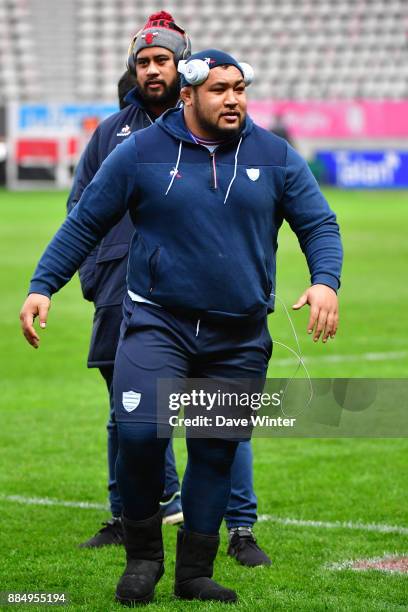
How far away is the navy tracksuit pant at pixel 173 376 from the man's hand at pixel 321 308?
26cm

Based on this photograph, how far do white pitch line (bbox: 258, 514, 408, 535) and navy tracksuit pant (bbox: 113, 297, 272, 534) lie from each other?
138 centimetres

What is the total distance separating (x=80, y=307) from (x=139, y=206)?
10.7 m

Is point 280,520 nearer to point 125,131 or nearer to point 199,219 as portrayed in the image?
point 125,131

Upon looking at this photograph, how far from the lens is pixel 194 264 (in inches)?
177

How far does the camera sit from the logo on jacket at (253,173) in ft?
14.9

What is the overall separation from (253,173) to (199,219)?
259 millimetres

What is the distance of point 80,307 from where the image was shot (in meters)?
15.2

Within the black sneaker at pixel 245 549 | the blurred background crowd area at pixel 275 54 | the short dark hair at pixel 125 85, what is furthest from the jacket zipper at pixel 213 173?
the blurred background crowd area at pixel 275 54

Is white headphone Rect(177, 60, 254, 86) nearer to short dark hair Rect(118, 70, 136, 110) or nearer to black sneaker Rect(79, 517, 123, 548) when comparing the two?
short dark hair Rect(118, 70, 136, 110)

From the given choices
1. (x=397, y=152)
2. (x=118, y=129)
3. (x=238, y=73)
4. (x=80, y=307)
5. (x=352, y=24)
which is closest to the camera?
(x=238, y=73)

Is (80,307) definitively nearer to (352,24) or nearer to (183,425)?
(183,425)

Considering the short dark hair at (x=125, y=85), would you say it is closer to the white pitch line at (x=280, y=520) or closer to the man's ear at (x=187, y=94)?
the man's ear at (x=187, y=94)

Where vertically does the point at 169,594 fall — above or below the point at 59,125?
above

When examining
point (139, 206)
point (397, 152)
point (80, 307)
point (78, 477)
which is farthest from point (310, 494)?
point (397, 152)
